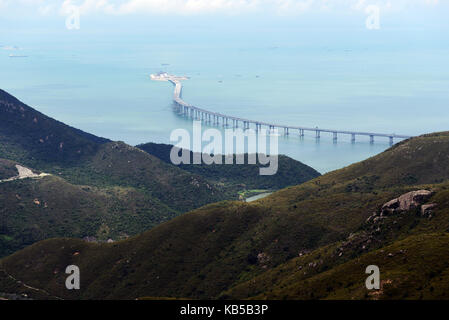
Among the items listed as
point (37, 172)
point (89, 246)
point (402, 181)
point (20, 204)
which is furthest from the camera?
point (37, 172)

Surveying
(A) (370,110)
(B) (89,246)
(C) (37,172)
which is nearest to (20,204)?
(C) (37,172)

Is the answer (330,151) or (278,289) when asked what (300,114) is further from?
(278,289)

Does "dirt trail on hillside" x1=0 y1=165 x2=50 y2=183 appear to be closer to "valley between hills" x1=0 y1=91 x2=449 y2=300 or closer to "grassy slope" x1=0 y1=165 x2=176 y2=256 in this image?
"valley between hills" x1=0 y1=91 x2=449 y2=300

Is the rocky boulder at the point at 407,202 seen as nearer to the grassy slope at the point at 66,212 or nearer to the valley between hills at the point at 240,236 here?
the valley between hills at the point at 240,236

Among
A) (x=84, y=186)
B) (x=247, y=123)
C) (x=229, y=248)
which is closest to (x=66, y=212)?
(x=84, y=186)

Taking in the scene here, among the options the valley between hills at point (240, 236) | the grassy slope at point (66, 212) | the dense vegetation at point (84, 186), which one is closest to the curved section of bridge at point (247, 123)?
A: the dense vegetation at point (84, 186)

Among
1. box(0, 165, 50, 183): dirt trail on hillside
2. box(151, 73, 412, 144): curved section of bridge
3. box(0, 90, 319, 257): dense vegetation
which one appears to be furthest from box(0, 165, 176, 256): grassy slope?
box(151, 73, 412, 144): curved section of bridge

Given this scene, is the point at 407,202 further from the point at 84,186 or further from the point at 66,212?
the point at 84,186
